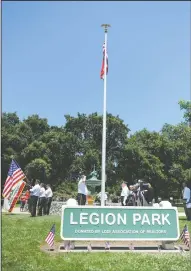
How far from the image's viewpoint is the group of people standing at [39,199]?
20172 millimetres

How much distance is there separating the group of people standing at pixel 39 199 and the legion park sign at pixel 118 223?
29.7ft

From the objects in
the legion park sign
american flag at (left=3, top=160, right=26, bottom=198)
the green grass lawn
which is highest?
american flag at (left=3, top=160, right=26, bottom=198)

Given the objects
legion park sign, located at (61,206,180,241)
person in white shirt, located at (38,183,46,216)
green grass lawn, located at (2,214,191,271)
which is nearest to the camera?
green grass lawn, located at (2,214,191,271)

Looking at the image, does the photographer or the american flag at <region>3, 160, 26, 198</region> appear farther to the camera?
the photographer

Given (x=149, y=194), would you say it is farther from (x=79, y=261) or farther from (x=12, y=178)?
(x=79, y=261)

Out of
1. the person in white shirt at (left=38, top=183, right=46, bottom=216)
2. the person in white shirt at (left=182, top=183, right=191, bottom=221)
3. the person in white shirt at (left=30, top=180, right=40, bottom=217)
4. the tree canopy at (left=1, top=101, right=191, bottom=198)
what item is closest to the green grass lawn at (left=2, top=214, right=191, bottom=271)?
the person in white shirt at (left=182, top=183, right=191, bottom=221)

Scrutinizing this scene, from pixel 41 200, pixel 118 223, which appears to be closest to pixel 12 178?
pixel 41 200

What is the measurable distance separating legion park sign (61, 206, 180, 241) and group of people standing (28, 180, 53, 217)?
29.7 ft

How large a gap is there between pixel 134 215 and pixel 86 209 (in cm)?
144

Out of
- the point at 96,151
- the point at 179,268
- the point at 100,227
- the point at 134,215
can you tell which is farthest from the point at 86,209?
the point at 96,151

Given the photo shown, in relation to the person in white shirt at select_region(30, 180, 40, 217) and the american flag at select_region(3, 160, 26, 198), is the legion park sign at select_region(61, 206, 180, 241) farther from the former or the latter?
the person in white shirt at select_region(30, 180, 40, 217)

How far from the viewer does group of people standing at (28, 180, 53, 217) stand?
20172 mm

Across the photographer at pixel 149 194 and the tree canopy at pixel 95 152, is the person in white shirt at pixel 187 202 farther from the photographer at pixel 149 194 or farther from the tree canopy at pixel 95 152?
the tree canopy at pixel 95 152

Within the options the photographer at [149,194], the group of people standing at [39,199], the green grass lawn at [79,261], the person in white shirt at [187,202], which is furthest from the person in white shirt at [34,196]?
the green grass lawn at [79,261]
